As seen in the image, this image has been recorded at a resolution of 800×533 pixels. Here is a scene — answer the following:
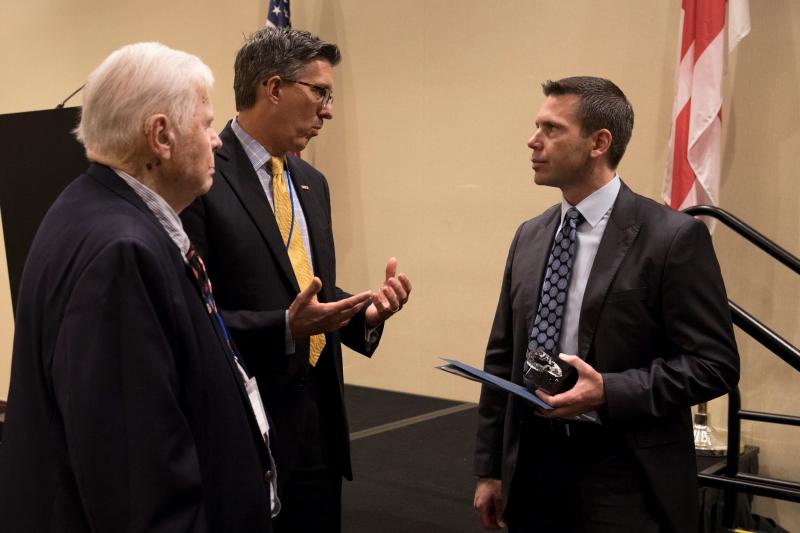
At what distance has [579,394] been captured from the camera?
2.09m

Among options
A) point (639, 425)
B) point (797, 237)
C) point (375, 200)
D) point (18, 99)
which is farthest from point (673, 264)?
point (18, 99)

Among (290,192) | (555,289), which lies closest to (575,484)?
(555,289)

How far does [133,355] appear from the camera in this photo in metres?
1.36

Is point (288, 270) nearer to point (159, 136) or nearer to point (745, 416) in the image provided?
point (159, 136)

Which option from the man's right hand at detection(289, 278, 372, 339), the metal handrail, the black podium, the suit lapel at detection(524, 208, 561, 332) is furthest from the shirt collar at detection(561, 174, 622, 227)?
the black podium

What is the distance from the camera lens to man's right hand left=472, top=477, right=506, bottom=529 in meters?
2.47

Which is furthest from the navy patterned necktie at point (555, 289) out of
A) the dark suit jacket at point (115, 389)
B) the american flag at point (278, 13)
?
the american flag at point (278, 13)

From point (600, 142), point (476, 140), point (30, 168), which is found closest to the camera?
point (600, 142)

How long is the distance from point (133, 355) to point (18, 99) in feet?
25.3

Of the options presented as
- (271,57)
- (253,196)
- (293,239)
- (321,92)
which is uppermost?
(271,57)

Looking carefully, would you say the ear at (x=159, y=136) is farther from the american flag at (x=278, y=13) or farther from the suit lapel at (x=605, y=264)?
the american flag at (x=278, y=13)

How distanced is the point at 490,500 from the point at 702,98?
2.62 m

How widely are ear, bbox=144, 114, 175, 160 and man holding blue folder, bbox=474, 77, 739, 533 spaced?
3.51 ft

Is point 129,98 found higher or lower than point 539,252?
higher
